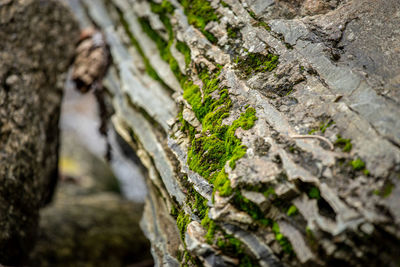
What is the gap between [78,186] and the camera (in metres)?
6.99

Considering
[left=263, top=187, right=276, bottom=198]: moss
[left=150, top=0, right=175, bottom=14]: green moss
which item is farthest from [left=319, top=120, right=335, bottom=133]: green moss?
[left=150, top=0, right=175, bottom=14]: green moss

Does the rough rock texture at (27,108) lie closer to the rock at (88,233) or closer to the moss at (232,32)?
the rock at (88,233)

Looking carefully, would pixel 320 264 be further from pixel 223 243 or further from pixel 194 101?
pixel 194 101

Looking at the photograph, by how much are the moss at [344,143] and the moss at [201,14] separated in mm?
1691

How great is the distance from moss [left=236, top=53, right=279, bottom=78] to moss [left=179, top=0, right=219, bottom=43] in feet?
1.59

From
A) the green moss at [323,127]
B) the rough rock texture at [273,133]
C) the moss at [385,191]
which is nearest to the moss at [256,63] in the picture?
the rough rock texture at [273,133]

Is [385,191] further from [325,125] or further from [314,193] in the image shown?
[325,125]

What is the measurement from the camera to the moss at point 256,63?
254cm

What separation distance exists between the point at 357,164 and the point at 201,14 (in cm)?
234

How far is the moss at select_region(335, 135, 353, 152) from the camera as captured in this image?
1.83 metres

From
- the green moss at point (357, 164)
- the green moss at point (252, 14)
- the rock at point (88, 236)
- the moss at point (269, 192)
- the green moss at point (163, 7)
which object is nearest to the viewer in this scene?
the green moss at point (357, 164)

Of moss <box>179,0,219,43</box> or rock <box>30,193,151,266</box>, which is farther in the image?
rock <box>30,193,151,266</box>

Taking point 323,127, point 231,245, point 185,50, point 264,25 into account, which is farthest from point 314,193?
point 185,50

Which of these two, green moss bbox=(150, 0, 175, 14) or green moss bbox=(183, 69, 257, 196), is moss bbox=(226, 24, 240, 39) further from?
green moss bbox=(150, 0, 175, 14)
